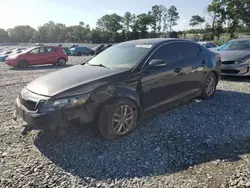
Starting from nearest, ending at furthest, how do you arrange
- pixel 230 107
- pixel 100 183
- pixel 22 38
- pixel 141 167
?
pixel 100 183
pixel 141 167
pixel 230 107
pixel 22 38

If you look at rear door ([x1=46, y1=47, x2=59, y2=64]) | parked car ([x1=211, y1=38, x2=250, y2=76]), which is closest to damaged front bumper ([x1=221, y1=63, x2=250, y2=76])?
parked car ([x1=211, y1=38, x2=250, y2=76])

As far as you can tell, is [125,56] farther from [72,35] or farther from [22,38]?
[22,38]

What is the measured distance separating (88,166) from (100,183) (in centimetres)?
38

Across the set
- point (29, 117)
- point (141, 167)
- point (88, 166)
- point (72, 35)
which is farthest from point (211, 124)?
point (72, 35)

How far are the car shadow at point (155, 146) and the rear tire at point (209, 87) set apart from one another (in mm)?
924

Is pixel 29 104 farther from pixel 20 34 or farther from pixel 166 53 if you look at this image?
pixel 20 34

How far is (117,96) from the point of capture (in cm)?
324

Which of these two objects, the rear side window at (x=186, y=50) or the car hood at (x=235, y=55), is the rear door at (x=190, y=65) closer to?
the rear side window at (x=186, y=50)

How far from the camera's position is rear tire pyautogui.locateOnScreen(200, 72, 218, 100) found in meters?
5.09

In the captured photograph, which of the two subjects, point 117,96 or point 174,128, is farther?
point 174,128

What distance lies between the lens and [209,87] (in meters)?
5.29

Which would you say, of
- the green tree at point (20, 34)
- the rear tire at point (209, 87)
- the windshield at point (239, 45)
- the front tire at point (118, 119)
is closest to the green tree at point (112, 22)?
the green tree at point (20, 34)

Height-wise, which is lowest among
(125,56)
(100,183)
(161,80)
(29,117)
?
(100,183)

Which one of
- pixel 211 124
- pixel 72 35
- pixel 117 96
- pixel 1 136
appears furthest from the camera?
pixel 72 35
